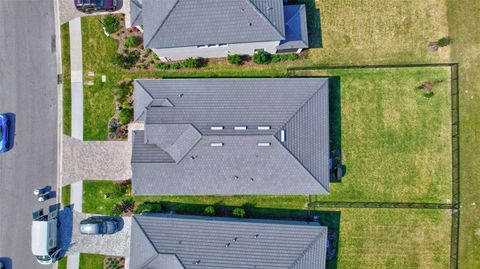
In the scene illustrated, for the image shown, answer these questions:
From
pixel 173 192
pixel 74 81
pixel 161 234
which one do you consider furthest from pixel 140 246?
pixel 74 81

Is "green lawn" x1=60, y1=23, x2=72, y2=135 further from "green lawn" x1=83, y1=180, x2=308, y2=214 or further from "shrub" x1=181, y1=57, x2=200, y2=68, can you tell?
"shrub" x1=181, y1=57, x2=200, y2=68

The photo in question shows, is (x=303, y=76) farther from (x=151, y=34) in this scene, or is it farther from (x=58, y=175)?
(x=58, y=175)

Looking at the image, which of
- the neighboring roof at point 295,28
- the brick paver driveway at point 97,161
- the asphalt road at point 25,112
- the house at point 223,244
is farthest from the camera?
the brick paver driveway at point 97,161

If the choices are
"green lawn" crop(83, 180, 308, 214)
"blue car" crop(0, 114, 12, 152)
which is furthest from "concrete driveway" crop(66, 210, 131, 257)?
"blue car" crop(0, 114, 12, 152)

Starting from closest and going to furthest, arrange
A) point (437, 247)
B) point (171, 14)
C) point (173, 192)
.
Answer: point (171, 14) < point (173, 192) < point (437, 247)

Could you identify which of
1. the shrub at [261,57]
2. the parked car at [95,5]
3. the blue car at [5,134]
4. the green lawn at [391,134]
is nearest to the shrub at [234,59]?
the shrub at [261,57]

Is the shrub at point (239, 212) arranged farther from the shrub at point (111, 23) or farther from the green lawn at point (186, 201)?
the shrub at point (111, 23)
